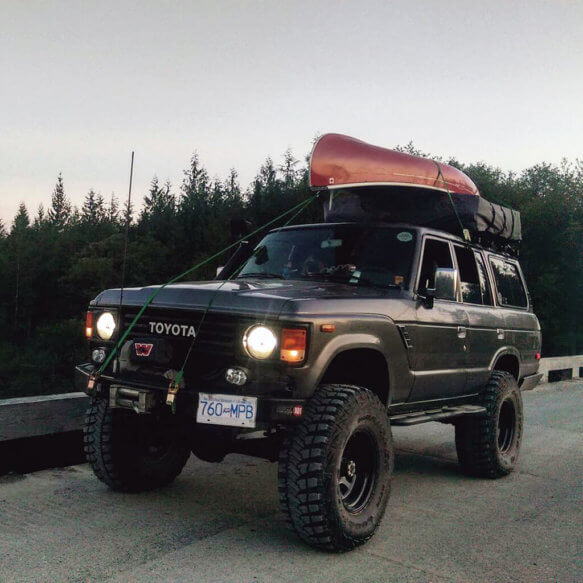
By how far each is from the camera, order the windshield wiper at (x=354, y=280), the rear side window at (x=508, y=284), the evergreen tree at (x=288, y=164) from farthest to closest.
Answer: the evergreen tree at (x=288, y=164) < the rear side window at (x=508, y=284) < the windshield wiper at (x=354, y=280)

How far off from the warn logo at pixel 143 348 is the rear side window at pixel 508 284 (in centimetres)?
380

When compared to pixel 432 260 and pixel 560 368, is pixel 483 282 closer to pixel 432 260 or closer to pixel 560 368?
pixel 432 260

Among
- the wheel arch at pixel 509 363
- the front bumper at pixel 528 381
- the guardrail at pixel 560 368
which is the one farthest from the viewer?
the guardrail at pixel 560 368

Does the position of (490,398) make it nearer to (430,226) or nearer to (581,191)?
(430,226)

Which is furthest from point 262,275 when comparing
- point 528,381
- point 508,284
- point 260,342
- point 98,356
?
point 528,381

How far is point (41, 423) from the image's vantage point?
555 cm

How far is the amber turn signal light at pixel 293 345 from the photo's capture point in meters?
3.79

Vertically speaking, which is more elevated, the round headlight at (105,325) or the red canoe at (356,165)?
the red canoe at (356,165)

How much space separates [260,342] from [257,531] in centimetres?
134

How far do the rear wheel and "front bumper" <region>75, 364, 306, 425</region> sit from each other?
0.35 meters

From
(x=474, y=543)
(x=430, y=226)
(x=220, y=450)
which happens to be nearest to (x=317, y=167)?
(x=430, y=226)

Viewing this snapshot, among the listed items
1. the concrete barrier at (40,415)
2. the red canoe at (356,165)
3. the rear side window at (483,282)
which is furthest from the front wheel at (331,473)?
the concrete barrier at (40,415)

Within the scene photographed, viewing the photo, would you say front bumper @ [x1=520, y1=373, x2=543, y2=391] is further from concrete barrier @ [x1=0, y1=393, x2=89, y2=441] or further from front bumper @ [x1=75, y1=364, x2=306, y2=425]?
concrete barrier @ [x1=0, y1=393, x2=89, y2=441]

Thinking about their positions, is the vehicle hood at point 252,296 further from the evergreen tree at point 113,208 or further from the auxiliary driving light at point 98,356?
the evergreen tree at point 113,208
